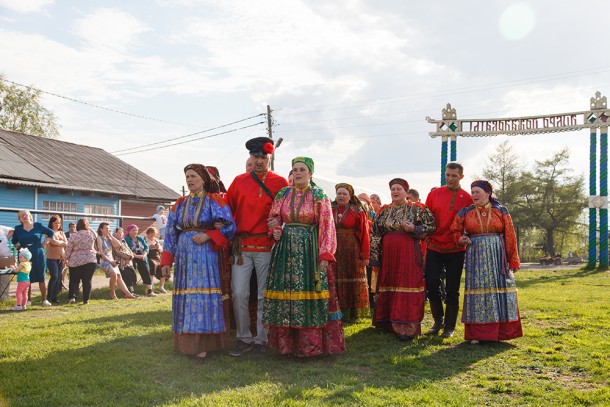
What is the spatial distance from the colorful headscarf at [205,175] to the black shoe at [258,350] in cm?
167

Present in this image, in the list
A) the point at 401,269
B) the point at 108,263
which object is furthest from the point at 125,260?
the point at 401,269

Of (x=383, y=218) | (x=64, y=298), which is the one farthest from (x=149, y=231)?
(x=383, y=218)

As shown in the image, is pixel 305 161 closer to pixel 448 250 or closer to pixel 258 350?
pixel 258 350

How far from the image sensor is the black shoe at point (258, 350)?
580 cm

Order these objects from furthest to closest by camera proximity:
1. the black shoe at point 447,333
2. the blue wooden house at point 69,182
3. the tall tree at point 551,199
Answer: the tall tree at point 551,199, the blue wooden house at point 69,182, the black shoe at point 447,333

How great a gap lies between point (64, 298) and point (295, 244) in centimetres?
765

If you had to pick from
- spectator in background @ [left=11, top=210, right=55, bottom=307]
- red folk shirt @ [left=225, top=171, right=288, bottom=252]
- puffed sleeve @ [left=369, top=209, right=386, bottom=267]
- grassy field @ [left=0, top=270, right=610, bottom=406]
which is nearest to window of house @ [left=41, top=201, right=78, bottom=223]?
spectator in background @ [left=11, top=210, right=55, bottom=307]

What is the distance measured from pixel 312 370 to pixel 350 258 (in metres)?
2.98

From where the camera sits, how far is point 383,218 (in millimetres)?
7023

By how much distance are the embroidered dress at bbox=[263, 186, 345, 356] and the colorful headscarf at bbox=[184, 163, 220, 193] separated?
2.16ft

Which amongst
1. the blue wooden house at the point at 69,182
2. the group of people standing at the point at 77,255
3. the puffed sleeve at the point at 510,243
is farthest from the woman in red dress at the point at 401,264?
the blue wooden house at the point at 69,182

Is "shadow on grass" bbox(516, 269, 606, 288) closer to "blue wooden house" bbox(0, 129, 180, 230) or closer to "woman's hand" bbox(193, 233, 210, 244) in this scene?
"woman's hand" bbox(193, 233, 210, 244)

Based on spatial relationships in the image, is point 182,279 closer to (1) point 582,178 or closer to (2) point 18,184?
(2) point 18,184

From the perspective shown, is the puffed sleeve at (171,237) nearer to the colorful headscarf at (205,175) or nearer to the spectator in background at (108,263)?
the colorful headscarf at (205,175)
